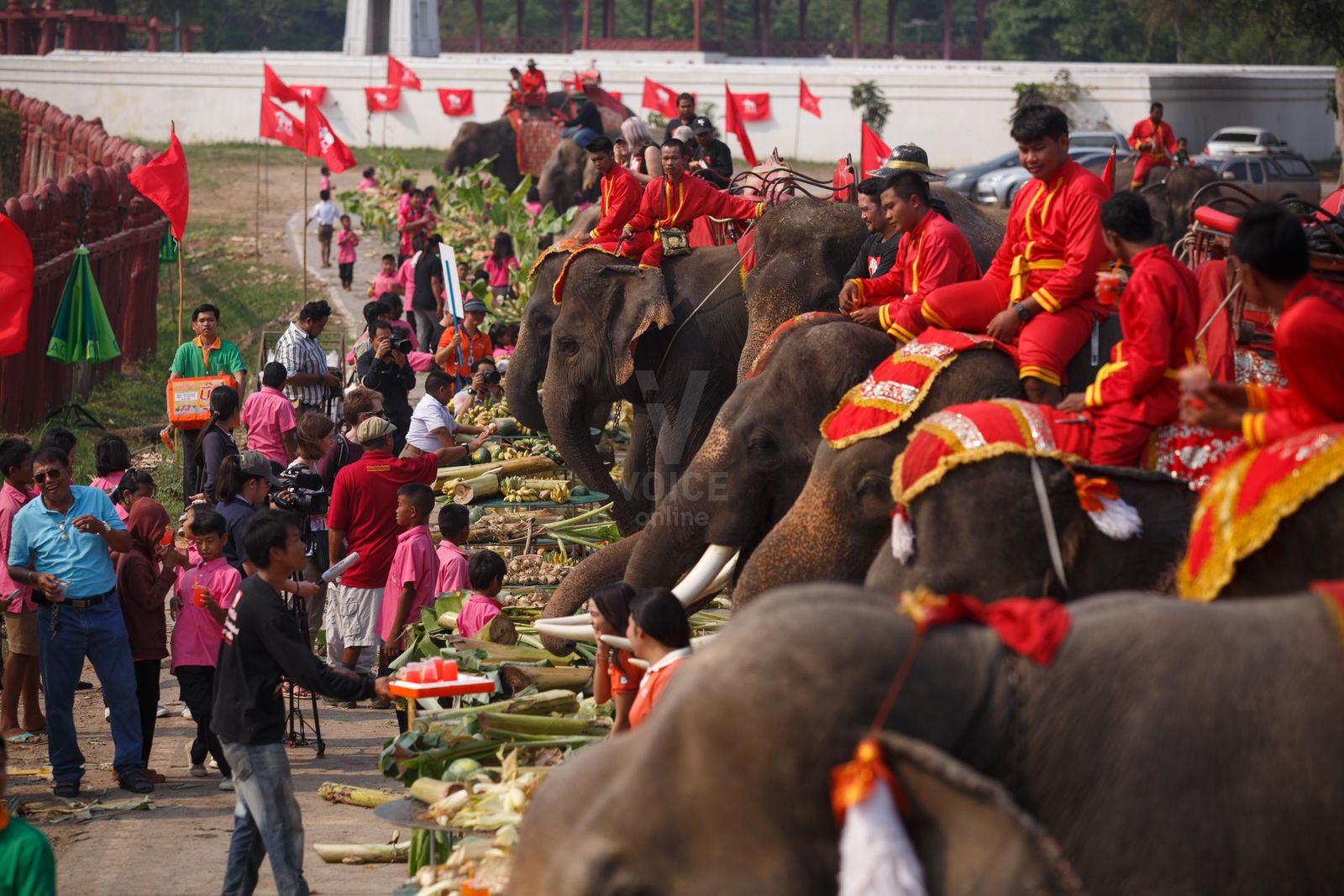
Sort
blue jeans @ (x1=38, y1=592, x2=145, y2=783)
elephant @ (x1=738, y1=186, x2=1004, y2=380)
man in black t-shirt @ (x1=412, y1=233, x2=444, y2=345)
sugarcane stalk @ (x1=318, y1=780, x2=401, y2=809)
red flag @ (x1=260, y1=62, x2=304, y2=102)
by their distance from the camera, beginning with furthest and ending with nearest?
red flag @ (x1=260, y1=62, x2=304, y2=102)
man in black t-shirt @ (x1=412, y1=233, x2=444, y2=345)
elephant @ (x1=738, y1=186, x2=1004, y2=380)
blue jeans @ (x1=38, y1=592, x2=145, y2=783)
sugarcane stalk @ (x1=318, y1=780, x2=401, y2=809)

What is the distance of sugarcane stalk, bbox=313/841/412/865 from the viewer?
732cm

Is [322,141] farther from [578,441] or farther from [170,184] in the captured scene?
[578,441]

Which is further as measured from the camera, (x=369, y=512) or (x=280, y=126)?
(x=280, y=126)

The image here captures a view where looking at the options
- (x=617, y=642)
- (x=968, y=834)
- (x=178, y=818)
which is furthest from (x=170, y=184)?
(x=968, y=834)

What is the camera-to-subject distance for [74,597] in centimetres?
871

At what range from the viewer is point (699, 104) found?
Result: 45344 mm

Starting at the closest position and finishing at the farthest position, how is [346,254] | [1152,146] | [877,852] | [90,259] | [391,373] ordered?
[877,852] → [391,373] → [90,259] → [1152,146] → [346,254]

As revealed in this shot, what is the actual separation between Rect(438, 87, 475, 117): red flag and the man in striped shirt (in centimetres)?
3480

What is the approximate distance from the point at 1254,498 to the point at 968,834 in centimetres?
155

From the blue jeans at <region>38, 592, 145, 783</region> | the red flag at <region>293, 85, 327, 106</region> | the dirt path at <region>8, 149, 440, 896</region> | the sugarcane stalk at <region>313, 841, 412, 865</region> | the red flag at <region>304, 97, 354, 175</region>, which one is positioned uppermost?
the red flag at <region>293, 85, 327, 106</region>

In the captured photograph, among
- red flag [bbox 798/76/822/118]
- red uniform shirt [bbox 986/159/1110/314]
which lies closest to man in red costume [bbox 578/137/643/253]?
red uniform shirt [bbox 986/159/1110/314]

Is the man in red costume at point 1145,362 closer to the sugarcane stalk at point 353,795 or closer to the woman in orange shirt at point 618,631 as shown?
the woman in orange shirt at point 618,631

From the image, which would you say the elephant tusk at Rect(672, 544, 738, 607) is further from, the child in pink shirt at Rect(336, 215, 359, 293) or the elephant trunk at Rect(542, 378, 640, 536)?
the child in pink shirt at Rect(336, 215, 359, 293)

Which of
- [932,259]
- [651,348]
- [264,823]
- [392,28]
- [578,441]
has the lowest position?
[264,823]
